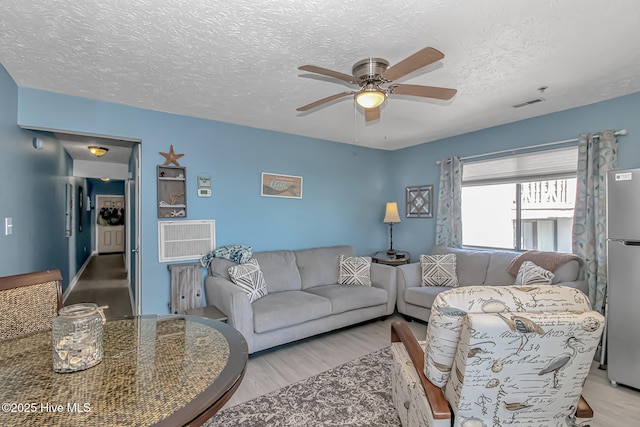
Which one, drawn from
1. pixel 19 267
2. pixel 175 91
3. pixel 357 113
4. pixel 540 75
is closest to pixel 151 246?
pixel 19 267

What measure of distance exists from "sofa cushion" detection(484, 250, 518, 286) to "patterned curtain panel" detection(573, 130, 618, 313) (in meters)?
0.63

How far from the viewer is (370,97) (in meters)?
2.15

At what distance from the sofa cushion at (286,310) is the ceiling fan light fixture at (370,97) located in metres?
2.06

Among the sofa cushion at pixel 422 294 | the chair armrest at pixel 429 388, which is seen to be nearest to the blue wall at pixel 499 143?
the sofa cushion at pixel 422 294

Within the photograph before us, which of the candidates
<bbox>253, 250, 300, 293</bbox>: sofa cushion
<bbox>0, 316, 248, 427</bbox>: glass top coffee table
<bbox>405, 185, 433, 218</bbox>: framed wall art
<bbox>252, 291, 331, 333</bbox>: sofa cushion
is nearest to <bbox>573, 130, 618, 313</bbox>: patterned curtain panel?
<bbox>405, 185, 433, 218</bbox>: framed wall art

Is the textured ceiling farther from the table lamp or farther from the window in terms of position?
the table lamp

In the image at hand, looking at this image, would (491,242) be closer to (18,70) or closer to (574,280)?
(574,280)

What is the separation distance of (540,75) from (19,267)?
15.1 feet

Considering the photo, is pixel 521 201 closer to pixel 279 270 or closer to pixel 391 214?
pixel 391 214

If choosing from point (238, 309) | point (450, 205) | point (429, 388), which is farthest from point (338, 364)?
point (450, 205)

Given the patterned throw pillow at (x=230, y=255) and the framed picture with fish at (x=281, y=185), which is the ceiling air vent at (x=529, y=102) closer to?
the framed picture with fish at (x=281, y=185)

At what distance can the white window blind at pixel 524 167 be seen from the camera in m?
3.47

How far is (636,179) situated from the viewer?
2439 mm

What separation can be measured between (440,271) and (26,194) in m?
4.44
